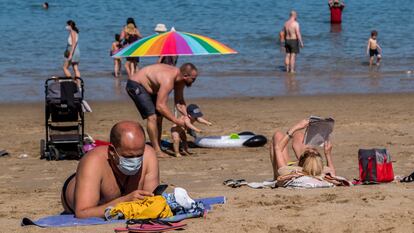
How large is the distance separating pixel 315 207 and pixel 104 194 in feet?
5.16

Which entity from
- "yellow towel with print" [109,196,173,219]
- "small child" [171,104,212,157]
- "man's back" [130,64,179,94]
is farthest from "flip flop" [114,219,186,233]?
"small child" [171,104,212,157]

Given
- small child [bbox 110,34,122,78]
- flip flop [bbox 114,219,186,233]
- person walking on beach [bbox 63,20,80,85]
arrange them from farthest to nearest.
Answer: small child [bbox 110,34,122,78], person walking on beach [bbox 63,20,80,85], flip flop [bbox 114,219,186,233]

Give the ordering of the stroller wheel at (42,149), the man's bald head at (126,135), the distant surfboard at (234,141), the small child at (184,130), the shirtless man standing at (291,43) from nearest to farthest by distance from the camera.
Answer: the man's bald head at (126,135), the stroller wheel at (42,149), the small child at (184,130), the distant surfboard at (234,141), the shirtless man standing at (291,43)

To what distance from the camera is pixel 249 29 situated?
103ft

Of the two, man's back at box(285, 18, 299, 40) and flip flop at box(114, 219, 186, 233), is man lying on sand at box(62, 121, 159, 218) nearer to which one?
flip flop at box(114, 219, 186, 233)

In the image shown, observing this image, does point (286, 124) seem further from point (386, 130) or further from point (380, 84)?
point (380, 84)

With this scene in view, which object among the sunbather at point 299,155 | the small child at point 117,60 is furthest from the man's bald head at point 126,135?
the small child at point 117,60

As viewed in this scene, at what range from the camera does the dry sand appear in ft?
21.1

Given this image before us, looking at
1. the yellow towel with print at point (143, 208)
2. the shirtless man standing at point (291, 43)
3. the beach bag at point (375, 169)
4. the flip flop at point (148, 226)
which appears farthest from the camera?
the shirtless man standing at point (291, 43)

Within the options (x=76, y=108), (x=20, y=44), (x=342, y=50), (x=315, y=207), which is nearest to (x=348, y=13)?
(x=342, y=50)

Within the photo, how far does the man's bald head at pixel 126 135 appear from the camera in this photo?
230 inches

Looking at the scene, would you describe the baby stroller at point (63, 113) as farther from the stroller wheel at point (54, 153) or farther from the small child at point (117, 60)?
the small child at point (117, 60)

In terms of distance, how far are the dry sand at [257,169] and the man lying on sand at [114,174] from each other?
0.68 feet

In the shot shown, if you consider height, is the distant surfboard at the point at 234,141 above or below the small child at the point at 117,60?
above
